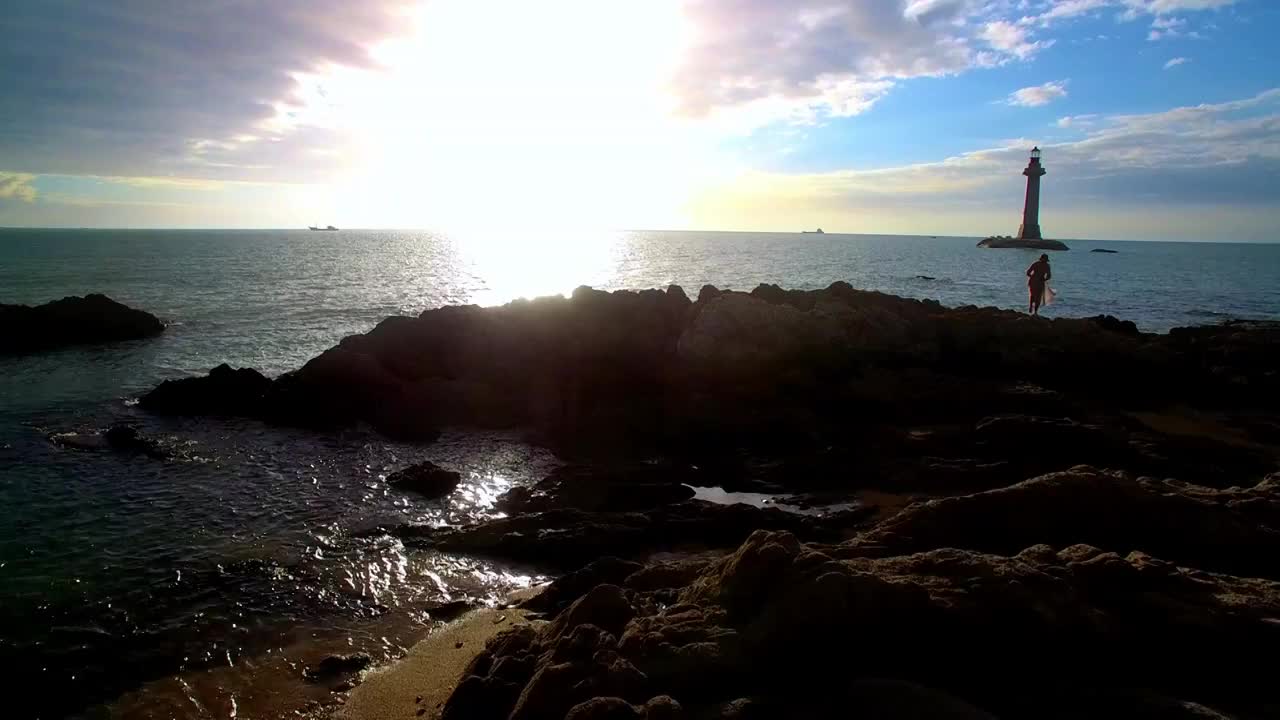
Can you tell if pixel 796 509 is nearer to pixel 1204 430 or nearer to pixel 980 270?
pixel 1204 430

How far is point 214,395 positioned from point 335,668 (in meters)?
14.1

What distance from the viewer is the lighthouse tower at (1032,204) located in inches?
4193

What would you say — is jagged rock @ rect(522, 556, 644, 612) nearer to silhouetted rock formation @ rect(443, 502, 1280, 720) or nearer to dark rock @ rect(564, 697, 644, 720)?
silhouetted rock formation @ rect(443, 502, 1280, 720)

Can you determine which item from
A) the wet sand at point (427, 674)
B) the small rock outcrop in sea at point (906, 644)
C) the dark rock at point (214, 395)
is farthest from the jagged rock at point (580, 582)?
the dark rock at point (214, 395)

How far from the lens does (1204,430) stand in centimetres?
1466

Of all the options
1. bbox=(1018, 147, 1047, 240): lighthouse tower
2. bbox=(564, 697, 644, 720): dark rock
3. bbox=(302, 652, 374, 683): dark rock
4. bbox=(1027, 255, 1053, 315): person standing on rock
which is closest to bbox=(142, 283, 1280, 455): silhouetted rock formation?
bbox=(1027, 255, 1053, 315): person standing on rock

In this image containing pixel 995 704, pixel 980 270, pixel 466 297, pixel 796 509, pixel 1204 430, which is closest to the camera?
pixel 995 704

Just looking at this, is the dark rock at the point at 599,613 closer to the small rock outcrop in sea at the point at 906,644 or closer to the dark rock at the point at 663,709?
the small rock outcrop in sea at the point at 906,644

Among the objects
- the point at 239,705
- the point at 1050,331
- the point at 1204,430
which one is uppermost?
the point at 1050,331

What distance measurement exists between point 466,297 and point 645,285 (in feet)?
53.9

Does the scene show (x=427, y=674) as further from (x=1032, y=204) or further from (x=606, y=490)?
(x=1032, y=204)

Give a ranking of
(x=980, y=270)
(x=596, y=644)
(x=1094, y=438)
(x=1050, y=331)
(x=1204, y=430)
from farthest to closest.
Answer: (x=980, y=270) → (x=1050, y=331) → (x=1204, y=430) → (x=1094, y=438) → (x=596, y=644)

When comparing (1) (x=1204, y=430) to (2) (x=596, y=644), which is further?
(1) (x=1204, y=430)

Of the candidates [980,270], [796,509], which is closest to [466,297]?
[796,509]
